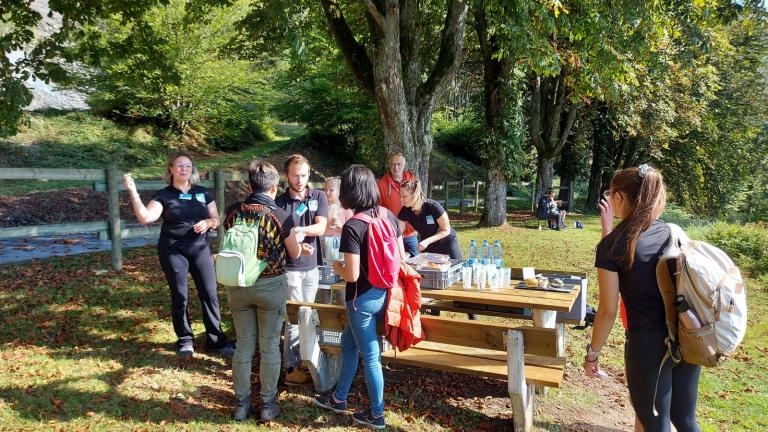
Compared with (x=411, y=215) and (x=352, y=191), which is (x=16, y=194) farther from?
(x=352, y=191)

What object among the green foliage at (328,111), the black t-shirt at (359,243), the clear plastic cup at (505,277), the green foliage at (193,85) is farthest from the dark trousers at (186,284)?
the green foliage at (328,111)

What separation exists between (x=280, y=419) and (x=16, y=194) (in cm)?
1202

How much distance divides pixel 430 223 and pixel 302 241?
1.49m

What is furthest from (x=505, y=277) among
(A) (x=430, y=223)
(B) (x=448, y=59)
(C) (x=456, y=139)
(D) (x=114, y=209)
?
(C) (x=456, y=139)

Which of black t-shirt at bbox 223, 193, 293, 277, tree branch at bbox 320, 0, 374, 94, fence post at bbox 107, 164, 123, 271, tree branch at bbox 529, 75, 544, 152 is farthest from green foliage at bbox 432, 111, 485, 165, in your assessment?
black t-shirt at bbox 223, 193, 293, 277

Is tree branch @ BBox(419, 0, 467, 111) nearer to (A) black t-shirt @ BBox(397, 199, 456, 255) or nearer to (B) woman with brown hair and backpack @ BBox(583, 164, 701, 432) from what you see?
(A) black t-shirt @ BBox(397, 199, 456, 255)

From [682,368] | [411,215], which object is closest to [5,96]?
[411,215]

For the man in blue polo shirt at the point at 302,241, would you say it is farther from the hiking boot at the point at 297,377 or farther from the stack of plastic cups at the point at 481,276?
the stack of plastic cups at the point at 481,276

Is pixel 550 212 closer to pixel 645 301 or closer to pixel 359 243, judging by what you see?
pixel 359 243

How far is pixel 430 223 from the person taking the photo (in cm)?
523

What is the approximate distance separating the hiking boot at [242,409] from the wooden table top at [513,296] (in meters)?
1.62

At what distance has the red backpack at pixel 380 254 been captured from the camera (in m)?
3.26

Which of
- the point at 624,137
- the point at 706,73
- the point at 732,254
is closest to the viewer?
the point at 732,254

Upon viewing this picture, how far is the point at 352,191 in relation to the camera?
329 centimetres
